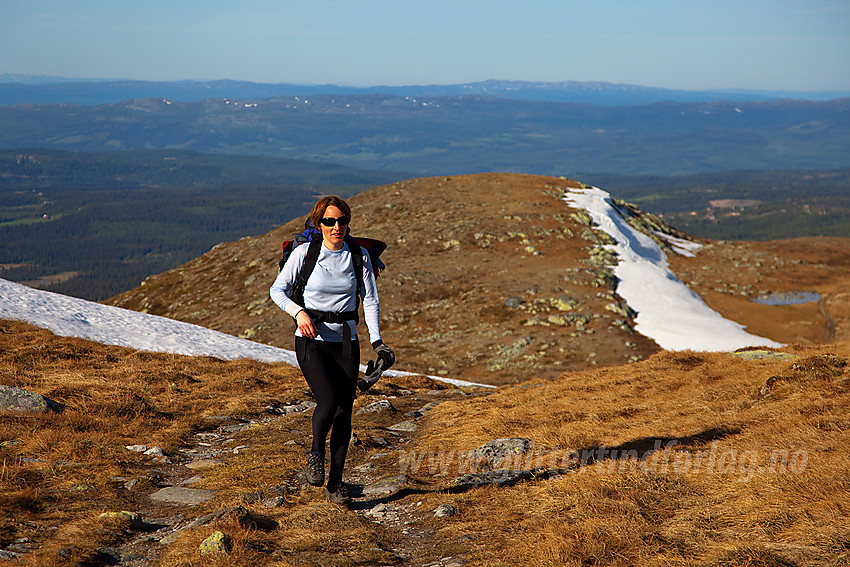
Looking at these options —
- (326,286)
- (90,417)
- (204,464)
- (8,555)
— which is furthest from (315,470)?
(90,417)

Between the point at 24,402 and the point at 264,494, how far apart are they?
21.5 ft

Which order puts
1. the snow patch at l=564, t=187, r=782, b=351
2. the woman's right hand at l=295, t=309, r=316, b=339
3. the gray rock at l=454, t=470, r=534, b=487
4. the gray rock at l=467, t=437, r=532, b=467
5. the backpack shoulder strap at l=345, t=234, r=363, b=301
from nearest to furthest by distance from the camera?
the woman's right hand at l=295, t=309, r=316, b=339 < the backpack shoulder strap at l=345, t=234, r=363, b=301 < the gray rock at l=454, t=470, r=534, b=487 < the gray rock at l=467, t=437, r=532, b=467 < the snow patch at l=564, t=187, r=782, b=351

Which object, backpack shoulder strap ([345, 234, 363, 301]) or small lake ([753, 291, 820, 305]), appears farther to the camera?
small lake ([753, 291, 820, 305])

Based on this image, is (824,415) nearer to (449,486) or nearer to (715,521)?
(715,521)

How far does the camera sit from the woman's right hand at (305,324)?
26.8 feet

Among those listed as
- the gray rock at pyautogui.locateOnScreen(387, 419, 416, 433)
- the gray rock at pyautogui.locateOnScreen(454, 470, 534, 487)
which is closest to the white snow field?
the gray rock at pyautogui.locateOnScreen(387, 419, 416, 433)

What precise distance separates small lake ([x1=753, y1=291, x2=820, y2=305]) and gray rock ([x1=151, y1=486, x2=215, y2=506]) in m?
58.1

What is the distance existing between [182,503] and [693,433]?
8.62 meters

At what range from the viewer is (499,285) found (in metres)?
49.8

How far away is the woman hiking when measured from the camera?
8.51 metres

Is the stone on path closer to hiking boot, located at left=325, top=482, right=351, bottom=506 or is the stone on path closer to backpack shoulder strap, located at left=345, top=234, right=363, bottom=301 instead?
hiking boot, located at left=325, top=482, right=351, bottom=506

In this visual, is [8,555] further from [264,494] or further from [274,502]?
[264,494]

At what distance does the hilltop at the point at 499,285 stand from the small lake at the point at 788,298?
0.83 metres

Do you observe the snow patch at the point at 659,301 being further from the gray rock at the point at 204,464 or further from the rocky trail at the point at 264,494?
the gray rock at the point at 204,464
